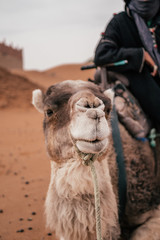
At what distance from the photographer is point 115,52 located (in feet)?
9.18

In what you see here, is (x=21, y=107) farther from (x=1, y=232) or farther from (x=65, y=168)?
(x=65, y=168)

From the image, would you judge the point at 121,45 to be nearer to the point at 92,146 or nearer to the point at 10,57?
the point at 92,146

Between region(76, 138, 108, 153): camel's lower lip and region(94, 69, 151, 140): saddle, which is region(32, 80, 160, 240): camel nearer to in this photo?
region(76, 138, 108, 153): camel's lower lip

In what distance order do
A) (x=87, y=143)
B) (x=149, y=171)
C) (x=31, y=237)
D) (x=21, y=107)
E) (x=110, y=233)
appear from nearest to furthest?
(x=87, y=143)
(x=110, y=233)
(x=149, y=171)
(x=31, y=237)
(x=21, y=107)

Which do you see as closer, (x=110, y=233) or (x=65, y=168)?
(x=65, y=168)

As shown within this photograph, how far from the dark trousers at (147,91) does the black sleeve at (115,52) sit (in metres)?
0.12

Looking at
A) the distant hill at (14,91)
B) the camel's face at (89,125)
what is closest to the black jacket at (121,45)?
the camel's face at (89,125)

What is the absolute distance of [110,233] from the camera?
78.3 inches

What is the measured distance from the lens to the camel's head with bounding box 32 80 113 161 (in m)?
1.49

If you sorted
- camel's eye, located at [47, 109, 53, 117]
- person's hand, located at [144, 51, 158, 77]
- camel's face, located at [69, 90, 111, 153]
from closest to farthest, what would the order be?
camel's face, located at [69, 90, 111, 153], camel's eye, located at [47, 109, 53, 117], person's hand, located at [144, 51, 158, 77]

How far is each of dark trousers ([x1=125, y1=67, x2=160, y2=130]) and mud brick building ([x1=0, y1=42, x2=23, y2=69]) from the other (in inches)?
1365

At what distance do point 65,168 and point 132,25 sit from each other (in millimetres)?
1865

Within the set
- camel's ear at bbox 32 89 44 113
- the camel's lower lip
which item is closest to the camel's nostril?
the camel's lower lip

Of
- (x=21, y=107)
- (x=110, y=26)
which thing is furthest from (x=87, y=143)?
(x=21, y=107)
